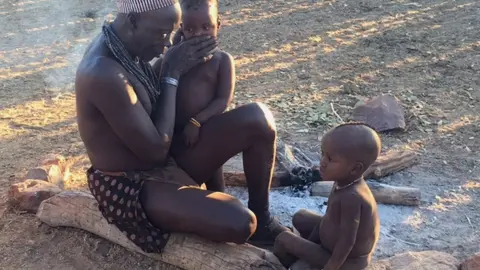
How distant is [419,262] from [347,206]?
534 millimetres

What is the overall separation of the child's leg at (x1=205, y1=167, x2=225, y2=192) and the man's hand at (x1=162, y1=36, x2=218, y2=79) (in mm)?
574

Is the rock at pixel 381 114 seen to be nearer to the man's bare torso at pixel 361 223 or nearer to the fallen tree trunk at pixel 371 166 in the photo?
the fallen tree trunk at pixel 371 166

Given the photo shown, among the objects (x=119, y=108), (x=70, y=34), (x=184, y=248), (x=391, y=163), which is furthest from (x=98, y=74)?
(x=70, y=34)

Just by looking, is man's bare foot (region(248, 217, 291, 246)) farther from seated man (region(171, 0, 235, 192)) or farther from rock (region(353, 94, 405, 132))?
rock (region(353, 94, 405, 132))

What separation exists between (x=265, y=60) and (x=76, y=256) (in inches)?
136

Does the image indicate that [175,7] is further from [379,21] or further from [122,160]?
[379,21]

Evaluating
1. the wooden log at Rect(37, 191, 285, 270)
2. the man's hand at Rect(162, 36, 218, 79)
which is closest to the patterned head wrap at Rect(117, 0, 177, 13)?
the man's hand at Rect(162, 36, 218, 79)

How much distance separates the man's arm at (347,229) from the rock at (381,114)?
203cm

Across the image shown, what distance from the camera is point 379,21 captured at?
678 cm

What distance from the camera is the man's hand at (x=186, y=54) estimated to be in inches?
110

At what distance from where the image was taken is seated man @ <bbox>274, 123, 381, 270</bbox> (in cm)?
239

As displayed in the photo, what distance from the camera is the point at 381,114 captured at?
4.39 meters

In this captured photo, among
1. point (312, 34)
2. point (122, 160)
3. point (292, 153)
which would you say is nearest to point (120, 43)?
point (122, 160)

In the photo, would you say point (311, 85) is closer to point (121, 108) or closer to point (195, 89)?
point (195, 89)
